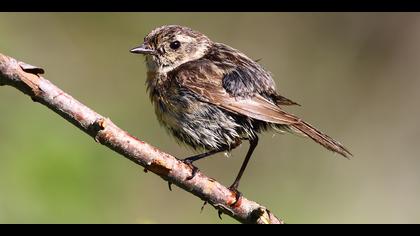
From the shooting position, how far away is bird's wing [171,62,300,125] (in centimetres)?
566

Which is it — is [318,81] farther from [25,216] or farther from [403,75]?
[25,216]

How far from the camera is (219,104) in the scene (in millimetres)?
5762

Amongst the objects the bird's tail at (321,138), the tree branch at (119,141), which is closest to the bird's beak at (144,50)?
the bird's tail at (321,138)

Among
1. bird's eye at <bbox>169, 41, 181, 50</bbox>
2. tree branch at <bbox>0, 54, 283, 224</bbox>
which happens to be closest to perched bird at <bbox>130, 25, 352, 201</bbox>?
bird's eye at <bbox>169, 41, 181, 50</bbox>

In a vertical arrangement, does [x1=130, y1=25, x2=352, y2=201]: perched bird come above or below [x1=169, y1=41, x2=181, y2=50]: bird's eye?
below

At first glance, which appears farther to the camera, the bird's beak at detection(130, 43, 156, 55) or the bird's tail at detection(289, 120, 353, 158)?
the bird's beak at detection(130, 43, 156, 55)

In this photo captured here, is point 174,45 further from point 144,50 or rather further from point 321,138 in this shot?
point 321,138

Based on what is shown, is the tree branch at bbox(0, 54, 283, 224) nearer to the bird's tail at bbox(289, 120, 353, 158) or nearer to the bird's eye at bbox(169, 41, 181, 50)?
the bird's tail at bbox(289, 120, 353, 158)

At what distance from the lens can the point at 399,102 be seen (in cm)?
1117

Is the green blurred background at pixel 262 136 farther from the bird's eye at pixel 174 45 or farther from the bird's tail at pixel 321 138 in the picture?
the bird's tail at pixel 321 138

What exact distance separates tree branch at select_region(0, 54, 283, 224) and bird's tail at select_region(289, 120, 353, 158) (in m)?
0.84

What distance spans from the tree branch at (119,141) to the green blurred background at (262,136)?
217cm

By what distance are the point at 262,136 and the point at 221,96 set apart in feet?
9.83
